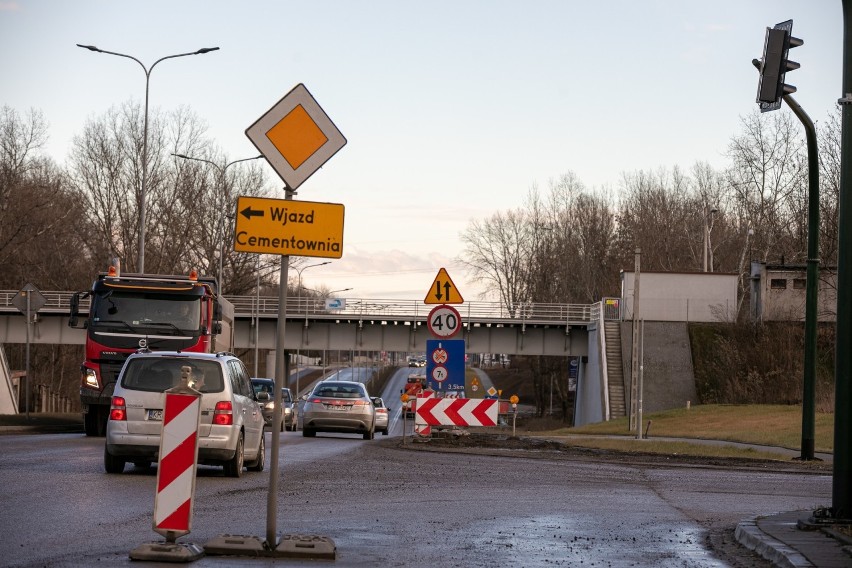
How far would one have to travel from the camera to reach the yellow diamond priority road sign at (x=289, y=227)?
9648 mm

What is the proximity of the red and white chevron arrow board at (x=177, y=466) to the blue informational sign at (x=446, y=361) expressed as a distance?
17.1m

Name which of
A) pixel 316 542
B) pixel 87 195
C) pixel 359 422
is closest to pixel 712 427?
pixel 359 422

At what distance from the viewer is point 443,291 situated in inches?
1025

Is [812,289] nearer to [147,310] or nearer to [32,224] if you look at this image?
[147,310]

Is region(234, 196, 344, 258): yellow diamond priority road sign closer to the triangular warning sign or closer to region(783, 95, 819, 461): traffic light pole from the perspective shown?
region(783, 95, 819, 461): traffic light pole

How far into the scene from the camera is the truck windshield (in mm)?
25578

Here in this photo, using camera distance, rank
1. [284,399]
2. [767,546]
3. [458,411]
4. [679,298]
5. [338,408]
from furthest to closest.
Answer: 1. [679,298]
2. [284,399]
3. [338,408]
4. [458,411]
5. [767,546]

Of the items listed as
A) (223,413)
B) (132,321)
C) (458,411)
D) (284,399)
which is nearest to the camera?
(223,413)

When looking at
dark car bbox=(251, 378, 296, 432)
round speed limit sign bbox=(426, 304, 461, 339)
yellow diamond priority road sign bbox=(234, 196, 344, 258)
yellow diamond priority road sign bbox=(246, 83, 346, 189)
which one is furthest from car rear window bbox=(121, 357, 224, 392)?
dark car bbox=(251, 378, 296, 432)

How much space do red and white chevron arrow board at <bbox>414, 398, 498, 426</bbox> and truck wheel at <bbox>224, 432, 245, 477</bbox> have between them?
29.6 ft

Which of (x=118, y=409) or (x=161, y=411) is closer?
(x=118, y=409)

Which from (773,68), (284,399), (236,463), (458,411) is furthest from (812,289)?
(284,399)

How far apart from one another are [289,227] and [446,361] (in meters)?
17.3

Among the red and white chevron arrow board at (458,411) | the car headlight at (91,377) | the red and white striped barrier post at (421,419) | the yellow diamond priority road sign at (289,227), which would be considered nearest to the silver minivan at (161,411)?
the yellow diamond priority road sign at (289,227)
